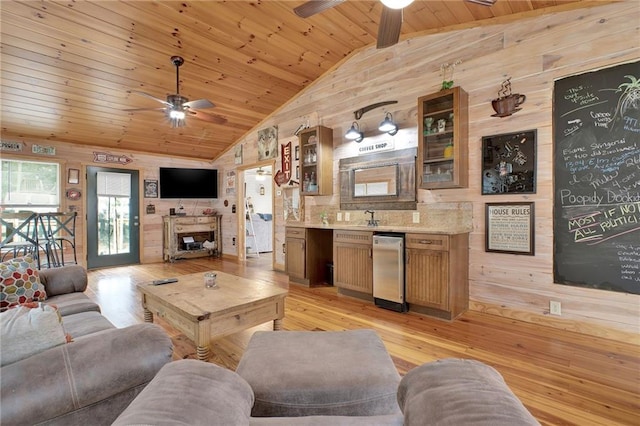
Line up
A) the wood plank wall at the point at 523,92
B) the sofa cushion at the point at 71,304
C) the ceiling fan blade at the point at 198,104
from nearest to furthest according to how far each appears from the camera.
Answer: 1. the sofa cushion at the point at 71,304
2. the wood plank wall at the point at 523,92
3. the ceiling fan blade at the point at 198,104

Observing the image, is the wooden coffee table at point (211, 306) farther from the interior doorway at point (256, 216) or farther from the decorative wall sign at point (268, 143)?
the interior doorway at point (256, 216)

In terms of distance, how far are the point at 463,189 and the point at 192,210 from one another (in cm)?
633

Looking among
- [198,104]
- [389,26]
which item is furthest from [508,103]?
[198,104]

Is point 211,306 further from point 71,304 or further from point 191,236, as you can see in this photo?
point 191,236

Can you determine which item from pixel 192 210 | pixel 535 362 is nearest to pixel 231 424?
pixel 535 362

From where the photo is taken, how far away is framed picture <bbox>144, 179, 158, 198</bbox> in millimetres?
6758

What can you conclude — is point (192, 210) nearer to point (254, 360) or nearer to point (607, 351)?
point (254, 360)

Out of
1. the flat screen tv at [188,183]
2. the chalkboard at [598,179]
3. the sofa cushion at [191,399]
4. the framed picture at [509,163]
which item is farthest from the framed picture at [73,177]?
the chalkboard at [598,179]

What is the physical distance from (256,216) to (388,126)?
16.5ft

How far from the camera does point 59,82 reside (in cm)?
420

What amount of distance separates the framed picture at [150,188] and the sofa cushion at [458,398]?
7.21 m

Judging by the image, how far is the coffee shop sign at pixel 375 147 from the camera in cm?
415

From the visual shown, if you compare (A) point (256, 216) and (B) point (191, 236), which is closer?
(B) point (191, 236)

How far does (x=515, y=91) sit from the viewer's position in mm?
3135
